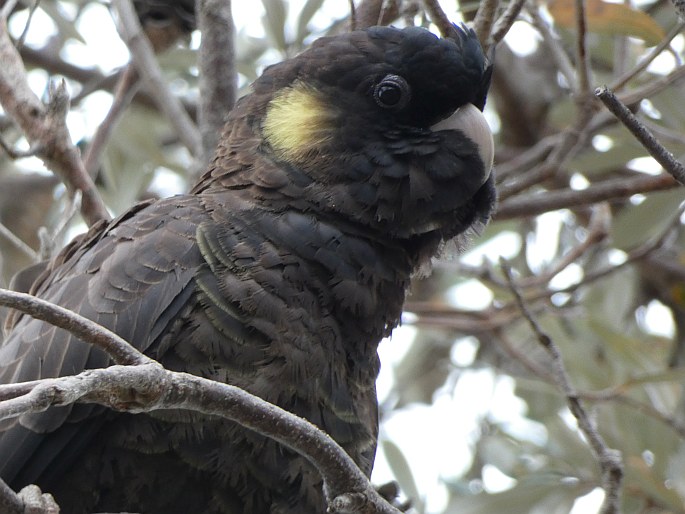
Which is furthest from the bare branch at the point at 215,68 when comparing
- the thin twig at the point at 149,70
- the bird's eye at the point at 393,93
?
the bird's eye at the point at 393,93

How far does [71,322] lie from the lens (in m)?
1.56

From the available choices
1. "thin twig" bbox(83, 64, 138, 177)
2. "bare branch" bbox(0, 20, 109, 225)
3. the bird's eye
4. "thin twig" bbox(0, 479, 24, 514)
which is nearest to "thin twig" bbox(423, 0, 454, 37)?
the bird's eye

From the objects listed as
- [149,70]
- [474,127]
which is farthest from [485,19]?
[149,70]

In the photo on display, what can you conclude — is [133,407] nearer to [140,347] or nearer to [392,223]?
[140,347]

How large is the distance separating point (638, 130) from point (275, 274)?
95 cm

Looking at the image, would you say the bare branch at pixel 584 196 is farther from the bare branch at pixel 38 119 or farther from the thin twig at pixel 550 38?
the bare branch at pixel 38 119

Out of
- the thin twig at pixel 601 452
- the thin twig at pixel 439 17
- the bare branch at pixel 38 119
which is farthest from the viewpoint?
the bare branch at pixel 38 119

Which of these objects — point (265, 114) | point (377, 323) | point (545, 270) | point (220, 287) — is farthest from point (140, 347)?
point (545, 270)

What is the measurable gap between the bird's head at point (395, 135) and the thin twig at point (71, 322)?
1.02 m

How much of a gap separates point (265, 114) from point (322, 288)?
0.60 meters

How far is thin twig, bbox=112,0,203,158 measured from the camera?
306cm

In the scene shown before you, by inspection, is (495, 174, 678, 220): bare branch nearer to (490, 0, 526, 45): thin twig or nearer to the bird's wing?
(490, 0, 526, 45): thin twig

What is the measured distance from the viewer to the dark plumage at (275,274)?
2.31 metres

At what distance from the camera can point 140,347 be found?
2316 millimetres
